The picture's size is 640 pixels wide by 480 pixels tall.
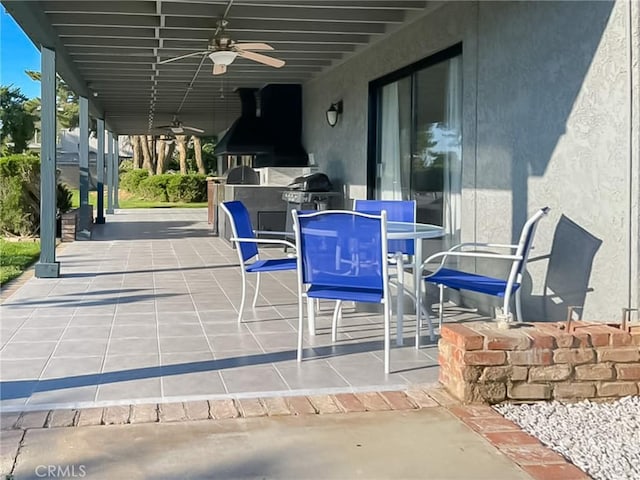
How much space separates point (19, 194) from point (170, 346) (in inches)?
335

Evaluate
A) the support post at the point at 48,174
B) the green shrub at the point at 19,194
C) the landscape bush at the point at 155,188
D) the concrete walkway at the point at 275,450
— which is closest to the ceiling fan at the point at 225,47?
the support post at the point at 48,174

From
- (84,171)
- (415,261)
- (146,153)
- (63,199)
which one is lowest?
(415,261)

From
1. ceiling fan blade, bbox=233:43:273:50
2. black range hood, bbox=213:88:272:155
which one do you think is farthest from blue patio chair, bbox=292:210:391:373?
Result: black range hood, bbox=213:88:272:155

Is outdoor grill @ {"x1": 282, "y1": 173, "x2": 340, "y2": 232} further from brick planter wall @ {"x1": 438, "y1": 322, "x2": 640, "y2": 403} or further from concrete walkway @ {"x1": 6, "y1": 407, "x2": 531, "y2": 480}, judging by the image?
concrete walkway @ {"x1": 6, "y1": 407, "x2": 531, "y2": 480}

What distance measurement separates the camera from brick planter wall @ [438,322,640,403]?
3.45 m

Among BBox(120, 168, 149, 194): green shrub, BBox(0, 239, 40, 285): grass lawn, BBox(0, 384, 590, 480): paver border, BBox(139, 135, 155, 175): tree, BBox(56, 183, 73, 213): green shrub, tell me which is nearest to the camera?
BBox(0, 384, 590, 480): paver border

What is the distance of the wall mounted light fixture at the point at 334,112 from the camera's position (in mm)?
10298

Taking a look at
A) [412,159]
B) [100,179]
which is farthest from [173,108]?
[412,159]

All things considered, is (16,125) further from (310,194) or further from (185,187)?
(310,194)

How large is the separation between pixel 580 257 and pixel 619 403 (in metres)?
1.27

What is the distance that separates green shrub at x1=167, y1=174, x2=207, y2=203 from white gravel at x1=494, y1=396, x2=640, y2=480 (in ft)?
85.2

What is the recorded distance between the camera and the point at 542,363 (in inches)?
138

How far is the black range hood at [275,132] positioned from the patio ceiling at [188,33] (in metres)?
0.55

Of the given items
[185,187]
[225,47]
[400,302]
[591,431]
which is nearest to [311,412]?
[591,431]
